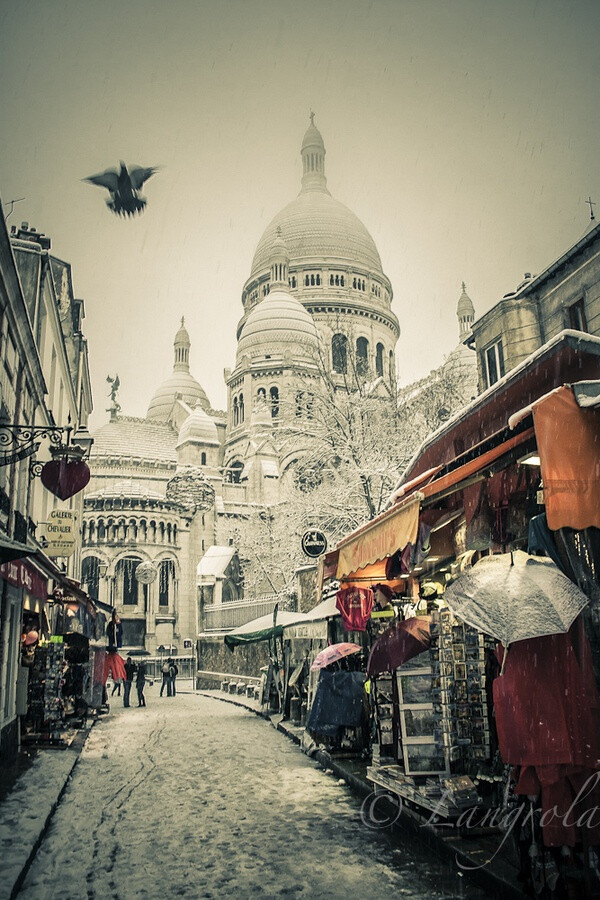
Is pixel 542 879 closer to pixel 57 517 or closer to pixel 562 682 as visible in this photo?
pixel 562 682

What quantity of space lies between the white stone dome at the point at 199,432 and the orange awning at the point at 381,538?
4771 cm

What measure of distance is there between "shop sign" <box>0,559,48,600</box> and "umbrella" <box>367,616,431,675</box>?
4658mm

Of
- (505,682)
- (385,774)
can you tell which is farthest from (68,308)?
(505,682)

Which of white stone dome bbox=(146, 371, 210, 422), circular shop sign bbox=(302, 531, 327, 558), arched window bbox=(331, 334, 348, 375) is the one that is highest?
white stone dome bbox=(146, 371, 210, 422)

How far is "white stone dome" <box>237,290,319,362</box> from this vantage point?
60.9 meters

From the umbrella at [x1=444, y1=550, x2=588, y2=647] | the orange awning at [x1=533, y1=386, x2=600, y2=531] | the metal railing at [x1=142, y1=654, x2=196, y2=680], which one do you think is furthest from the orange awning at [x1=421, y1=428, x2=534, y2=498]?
the metal railing at [x1=142, y1=654, x2=196, y2=680]

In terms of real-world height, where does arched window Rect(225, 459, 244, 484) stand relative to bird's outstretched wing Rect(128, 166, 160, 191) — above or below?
above

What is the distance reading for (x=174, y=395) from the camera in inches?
2960

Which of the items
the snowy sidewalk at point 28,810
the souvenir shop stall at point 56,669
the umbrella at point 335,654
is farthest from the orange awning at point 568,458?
the souvenir shop stall at point 56,669

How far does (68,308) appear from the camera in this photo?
20.4 meters

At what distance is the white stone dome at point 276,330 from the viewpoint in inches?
2397

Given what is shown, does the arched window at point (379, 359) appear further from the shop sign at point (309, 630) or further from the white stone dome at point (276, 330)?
the shop sign at point (309, 630)

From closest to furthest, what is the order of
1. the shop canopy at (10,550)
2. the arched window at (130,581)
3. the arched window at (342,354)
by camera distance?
the shop canopy at (10,550) → the arched window at (342,354) → the arched window at (130,581)

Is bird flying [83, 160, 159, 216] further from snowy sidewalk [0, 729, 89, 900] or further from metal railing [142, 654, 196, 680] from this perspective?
metal railing [142, 654, 196, 680]
